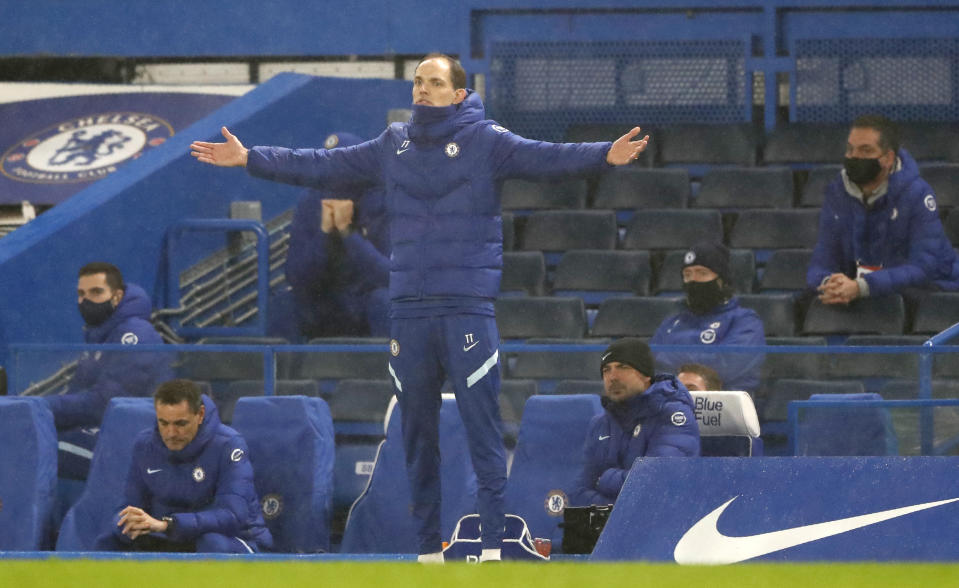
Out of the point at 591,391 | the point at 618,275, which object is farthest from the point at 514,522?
the point at 618,275

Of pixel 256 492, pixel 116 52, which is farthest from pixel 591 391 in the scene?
pixel 116 52

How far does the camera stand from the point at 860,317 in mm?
7602

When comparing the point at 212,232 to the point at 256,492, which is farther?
the point at 212,232

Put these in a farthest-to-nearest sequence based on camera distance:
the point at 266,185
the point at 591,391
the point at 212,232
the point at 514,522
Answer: the point at 266,185, the point at 212,232, the point at 591,391, the point at 514,522

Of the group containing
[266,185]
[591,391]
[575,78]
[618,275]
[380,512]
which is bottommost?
[380,512]

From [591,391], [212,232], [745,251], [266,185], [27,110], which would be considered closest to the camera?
[591,391]

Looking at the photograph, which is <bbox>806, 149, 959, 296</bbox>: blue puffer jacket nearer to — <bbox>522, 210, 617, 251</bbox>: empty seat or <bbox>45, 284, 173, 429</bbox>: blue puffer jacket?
<bbox>522, 210, 617, 251</bbox>: empty seat

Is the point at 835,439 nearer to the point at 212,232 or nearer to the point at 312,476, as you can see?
the point at 312,476

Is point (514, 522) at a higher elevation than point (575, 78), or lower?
lower

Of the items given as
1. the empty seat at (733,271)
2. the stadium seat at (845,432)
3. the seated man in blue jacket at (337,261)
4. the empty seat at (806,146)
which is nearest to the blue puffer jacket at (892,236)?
the empty seat at (733,271)

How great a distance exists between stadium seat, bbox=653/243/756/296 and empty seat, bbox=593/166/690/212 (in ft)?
2.72

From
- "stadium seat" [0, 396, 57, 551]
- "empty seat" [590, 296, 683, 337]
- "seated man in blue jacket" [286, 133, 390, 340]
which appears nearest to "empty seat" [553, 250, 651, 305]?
"empty seat" [590, 296, 683, 337]

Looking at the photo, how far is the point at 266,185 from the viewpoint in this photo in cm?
1012

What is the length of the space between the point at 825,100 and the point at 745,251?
2123 millimetres
